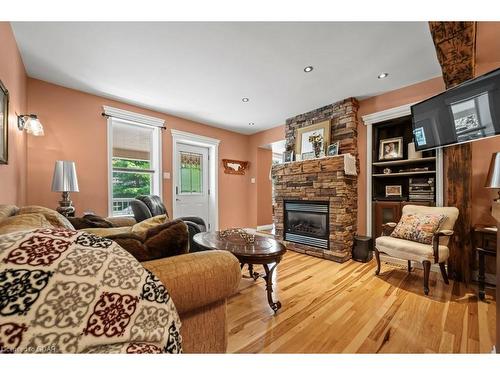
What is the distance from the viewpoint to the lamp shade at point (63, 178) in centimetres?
Answer: 235

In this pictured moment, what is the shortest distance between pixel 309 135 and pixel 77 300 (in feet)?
12.0

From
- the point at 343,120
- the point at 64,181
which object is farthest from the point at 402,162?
the point at 64,181

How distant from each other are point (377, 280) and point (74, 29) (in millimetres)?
3812

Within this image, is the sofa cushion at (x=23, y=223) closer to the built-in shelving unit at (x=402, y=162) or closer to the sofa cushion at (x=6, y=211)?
the sofa cushion at (x=6, y=211)

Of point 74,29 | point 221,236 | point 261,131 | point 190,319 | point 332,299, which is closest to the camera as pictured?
point 190,319

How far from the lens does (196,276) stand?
86 centimetres

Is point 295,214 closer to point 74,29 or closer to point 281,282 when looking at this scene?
point 281,282

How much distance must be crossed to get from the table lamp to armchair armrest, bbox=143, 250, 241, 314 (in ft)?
7.45

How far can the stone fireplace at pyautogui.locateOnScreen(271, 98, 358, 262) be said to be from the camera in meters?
3.06

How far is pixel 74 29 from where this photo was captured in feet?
5.81

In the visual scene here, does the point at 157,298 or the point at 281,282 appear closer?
the point at 157,298

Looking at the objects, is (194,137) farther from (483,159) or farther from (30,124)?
(483,159)

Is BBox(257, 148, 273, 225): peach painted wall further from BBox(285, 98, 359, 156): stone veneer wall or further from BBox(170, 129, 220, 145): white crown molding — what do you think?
BBox(285, 98, 359, 156): stone veneer wall
